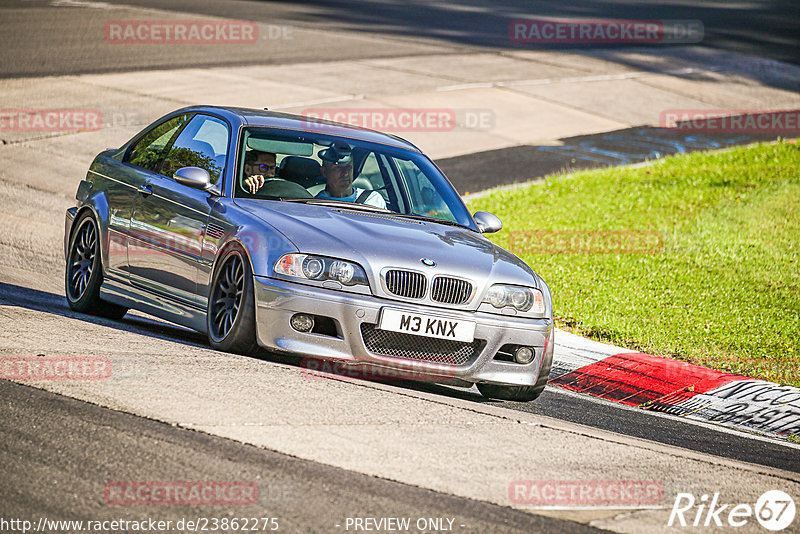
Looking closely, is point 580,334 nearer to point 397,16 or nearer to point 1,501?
point 1,501

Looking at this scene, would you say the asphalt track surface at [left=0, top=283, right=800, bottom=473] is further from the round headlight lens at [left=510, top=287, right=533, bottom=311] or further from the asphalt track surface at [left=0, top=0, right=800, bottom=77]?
the asphalt track surface at [left=0, top=0, right=800, bottom=77]

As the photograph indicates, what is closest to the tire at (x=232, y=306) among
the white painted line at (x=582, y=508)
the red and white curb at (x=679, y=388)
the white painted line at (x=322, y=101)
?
the white painted line at (x=582, y=508)

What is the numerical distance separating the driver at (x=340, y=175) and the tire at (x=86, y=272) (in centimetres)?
191

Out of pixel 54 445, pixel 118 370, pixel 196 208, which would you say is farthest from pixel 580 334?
pixel 54 445

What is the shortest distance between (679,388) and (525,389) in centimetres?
193

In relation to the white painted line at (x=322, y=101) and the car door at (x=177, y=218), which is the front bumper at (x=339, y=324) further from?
the white painted line at (x=322, y=101)

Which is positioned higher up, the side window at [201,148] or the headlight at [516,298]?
the side window at [201,148]

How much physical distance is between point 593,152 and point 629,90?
6748 mm

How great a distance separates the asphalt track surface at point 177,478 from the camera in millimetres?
4273

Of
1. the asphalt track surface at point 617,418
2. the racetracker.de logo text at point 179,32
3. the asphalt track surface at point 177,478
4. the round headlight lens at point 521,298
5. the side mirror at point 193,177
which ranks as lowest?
the asphalt track surface at point 617,418

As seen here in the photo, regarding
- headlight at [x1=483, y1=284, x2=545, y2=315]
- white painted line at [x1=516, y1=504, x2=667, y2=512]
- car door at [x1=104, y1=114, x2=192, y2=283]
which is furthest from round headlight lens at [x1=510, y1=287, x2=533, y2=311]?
car door at [x1=104, y1=114, x2=192, y2=283]

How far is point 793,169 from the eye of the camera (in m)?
18.3

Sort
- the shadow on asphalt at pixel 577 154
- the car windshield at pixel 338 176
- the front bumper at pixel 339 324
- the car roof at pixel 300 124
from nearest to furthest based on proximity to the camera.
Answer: the front bumper at pixel 339 324 → the car windshield at pixel 338 176 → the car roof at pixel 300 124 → the shadow on asphalt at pixel 577 154

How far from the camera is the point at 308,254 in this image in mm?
6602
